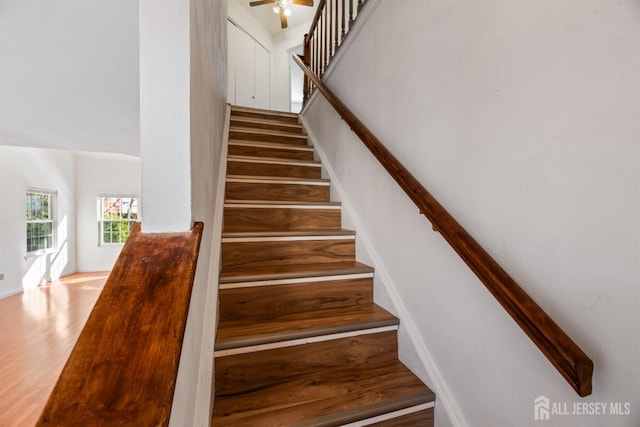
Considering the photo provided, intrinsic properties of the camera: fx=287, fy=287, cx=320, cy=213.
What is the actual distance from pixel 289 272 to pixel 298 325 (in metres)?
0.27

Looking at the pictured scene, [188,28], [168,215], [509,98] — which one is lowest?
[168,215]

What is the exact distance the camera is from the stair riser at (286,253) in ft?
4.98

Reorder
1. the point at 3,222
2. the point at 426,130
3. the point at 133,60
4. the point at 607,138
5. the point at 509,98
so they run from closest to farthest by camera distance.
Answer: the point at 607,138
the point at 509,98
the point at 426,130
the point at 133,60
the point at 3,222

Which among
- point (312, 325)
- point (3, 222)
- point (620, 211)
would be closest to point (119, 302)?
point (312, 325)

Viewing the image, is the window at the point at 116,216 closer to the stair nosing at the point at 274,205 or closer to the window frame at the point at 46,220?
the window frame at the point at 46,220

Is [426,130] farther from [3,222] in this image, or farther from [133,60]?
[3,222]

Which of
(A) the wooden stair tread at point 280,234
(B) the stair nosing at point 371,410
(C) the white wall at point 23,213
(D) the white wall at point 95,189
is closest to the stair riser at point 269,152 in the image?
(A) the wooden stair tread at point 280,234

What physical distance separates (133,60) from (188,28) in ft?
5.88

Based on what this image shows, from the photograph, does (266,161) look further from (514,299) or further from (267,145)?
(514,299)

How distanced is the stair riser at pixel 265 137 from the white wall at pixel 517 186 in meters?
1.48

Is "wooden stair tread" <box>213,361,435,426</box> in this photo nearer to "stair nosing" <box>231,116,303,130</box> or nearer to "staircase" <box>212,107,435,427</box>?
"staircase" <box>212,107,435,427</box>

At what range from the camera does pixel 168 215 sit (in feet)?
2.27

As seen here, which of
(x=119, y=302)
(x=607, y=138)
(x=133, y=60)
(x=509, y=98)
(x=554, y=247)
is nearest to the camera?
(x=119, y=302)

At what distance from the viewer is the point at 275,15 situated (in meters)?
5.08
